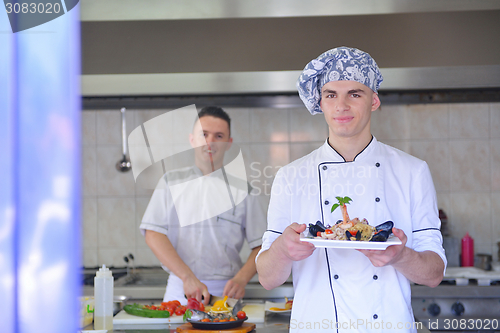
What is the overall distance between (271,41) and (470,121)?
5.58 feet

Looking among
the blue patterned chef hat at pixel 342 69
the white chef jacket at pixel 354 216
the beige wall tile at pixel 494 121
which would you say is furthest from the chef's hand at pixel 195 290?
the beige wall tile at pixel 494 121

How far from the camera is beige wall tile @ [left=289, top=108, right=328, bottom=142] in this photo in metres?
2.83

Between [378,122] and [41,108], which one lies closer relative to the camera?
[41,108]

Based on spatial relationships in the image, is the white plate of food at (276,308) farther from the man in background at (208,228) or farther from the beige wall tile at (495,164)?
the beige wall tile at (495,164)

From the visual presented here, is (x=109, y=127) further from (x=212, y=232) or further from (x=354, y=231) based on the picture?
(x=354, y=231)

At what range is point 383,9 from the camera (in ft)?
6.01

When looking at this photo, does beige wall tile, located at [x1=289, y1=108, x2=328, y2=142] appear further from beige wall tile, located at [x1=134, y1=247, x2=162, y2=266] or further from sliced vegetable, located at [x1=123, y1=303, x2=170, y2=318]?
sliced vegetable, located at [x1=123, y1=303, x2=170, y2=318]

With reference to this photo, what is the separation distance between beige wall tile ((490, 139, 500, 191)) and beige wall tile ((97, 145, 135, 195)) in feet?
7.52

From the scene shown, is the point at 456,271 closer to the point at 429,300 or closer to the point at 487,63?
the point at 429,300

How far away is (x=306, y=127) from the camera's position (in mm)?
2842

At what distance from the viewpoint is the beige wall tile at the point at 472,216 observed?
2.95 metres

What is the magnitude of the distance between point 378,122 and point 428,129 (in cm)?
33

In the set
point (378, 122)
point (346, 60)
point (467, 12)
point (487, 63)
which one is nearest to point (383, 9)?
point (467, 12)

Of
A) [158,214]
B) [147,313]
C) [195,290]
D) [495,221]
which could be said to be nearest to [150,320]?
[147,313]
